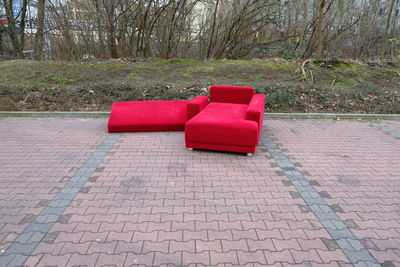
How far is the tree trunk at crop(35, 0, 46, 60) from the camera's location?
11266mm

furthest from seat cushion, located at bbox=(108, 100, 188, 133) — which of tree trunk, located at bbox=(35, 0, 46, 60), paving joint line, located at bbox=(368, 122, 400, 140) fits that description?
tree trunk, located at bbox=(35, 0, 46, 60)

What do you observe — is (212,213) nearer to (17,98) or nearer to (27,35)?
(17,98)

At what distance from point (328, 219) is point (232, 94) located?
12.1 ft

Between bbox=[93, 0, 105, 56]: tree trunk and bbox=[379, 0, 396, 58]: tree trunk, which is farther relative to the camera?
bbox=[379, 0, 396, 58]: tree trunk

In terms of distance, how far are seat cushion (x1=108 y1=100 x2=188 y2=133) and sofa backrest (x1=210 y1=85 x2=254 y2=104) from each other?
2.42 feet

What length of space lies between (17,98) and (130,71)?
10.7 feet

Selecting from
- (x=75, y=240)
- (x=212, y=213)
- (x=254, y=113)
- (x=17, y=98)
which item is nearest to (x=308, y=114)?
(x=254, y=113)

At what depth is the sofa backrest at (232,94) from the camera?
6215mm

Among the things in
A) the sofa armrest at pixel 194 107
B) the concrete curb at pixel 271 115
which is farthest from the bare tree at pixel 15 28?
the sofa armrest at pixel 194 107

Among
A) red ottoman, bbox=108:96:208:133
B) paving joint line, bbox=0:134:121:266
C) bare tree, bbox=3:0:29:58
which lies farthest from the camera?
bare tree, bbox=3:0:29:58

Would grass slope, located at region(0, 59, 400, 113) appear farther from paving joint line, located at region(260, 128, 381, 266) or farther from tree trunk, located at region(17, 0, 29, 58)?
tree trunk, located at region(17, 0, 29, 58)

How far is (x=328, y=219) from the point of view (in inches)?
121

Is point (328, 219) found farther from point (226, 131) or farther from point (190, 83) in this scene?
point (190, 83)

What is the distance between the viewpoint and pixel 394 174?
13.7ft
